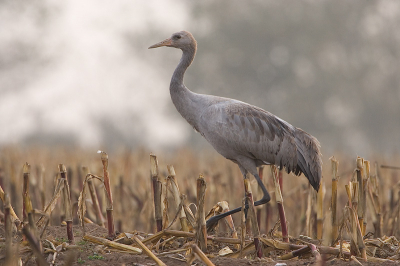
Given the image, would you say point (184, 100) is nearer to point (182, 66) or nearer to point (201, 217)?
point (182, 66)

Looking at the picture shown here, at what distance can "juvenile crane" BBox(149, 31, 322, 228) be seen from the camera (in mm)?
5590

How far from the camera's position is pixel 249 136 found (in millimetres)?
5641

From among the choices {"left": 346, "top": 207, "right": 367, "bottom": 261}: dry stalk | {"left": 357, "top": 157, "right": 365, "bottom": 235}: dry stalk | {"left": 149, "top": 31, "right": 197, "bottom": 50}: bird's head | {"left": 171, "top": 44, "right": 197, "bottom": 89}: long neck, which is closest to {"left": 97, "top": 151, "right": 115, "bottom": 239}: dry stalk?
{"left": 171, "top": 44, "right": 197, "bottom": 89}: long neck

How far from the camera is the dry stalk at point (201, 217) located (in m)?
4.24

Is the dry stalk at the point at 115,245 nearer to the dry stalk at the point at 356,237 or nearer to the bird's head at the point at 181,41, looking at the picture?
the dry stalk at the point at 356,237

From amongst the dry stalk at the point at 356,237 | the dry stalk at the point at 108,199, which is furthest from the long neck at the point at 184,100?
the dry stalk at the point at 356,237

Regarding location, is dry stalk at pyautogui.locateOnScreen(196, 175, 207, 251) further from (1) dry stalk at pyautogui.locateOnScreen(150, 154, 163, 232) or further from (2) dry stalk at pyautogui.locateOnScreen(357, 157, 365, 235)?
(2) dry stalk at pyautogui.locateOnScreen(357, 157, 365, 235)

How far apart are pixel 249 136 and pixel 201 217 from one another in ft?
5.16

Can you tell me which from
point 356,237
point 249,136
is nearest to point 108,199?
point 249,136

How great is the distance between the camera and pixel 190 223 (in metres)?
4.74

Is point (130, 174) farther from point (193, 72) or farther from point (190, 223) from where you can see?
point (193, 72)

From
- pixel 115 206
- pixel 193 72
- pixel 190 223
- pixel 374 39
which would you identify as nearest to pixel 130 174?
pixel 115 206

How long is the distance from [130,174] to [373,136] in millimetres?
23706

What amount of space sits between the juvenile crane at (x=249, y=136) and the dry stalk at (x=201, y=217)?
1341 mm
